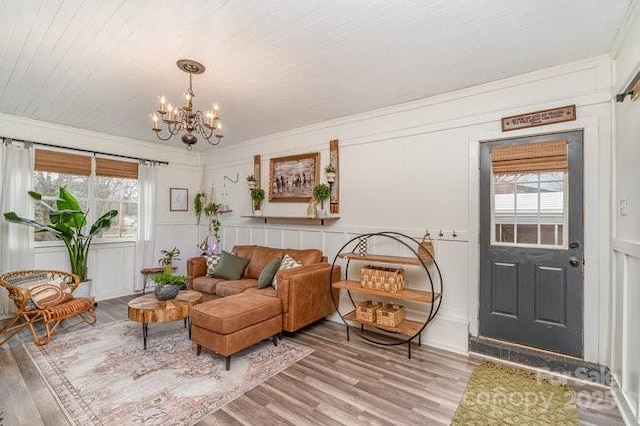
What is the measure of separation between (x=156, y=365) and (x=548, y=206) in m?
3.95

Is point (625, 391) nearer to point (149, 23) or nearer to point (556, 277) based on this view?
point (556, 277)

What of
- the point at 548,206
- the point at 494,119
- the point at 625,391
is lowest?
the point at 625,391

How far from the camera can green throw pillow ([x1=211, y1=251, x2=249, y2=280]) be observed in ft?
14.2

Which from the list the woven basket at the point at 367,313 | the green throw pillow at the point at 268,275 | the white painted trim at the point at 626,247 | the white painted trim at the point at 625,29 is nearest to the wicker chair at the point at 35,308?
the green throw pillow at the point at 268,275

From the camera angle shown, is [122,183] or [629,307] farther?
[122,183]

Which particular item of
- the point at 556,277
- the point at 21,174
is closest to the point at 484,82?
the point at 556,277

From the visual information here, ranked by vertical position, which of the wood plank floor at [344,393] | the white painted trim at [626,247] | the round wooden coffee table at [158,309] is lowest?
the wood plank floor at [344,393]

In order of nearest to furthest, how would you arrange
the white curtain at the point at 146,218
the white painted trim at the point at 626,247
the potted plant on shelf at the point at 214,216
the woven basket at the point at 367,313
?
the white painted trim at the point at 626,247
the woven basket at the point at 367,313
the white curtain at the point at 146,218
the potted plant on shelf at the point at 214,216

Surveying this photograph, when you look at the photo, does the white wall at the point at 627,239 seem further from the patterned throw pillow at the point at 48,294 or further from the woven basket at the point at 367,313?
the patterned throw pillow at the point at 48,294

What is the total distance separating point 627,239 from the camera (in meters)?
2.14

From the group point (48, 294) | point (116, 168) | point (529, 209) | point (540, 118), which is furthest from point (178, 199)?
point (540, 118)

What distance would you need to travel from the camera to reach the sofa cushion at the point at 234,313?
275 centimetres

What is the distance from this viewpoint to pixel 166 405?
2215 mm

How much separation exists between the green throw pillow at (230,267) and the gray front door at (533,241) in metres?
3.11
